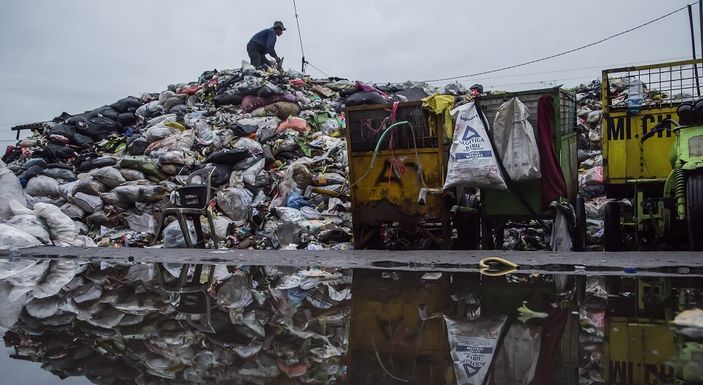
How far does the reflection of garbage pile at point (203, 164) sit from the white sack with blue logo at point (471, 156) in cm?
197

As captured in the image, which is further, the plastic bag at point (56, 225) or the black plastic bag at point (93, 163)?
the black plastic bag at point (93, 163)

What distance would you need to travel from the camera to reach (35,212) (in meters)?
7.92

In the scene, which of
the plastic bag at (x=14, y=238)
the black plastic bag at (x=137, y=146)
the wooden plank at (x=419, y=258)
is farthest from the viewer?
the black plastic bag at (x=137, y=146)

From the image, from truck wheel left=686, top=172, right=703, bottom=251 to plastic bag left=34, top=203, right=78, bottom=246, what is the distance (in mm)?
7638

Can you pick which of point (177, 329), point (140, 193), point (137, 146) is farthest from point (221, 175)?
point (177, 329)

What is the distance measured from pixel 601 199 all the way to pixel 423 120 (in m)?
3.45

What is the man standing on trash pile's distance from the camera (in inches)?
567

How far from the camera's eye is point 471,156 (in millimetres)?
6105

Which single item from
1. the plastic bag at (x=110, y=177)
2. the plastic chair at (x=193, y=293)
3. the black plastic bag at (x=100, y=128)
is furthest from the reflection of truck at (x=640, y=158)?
the black plastic bag at (x=100, y=128)

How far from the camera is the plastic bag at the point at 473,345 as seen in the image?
2.28 meters

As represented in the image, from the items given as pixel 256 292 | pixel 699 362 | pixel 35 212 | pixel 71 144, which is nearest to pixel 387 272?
pixel 256 292

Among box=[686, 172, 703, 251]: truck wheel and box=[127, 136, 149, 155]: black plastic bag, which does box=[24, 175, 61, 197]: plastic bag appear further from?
box=[686, 172, 703, 251]: truck wheel

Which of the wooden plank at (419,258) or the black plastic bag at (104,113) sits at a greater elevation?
the black plastic bag at (104,113)

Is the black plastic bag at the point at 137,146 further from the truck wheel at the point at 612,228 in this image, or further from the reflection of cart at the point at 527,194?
the truck wheel at the point at 612,228
